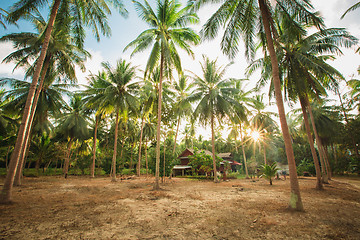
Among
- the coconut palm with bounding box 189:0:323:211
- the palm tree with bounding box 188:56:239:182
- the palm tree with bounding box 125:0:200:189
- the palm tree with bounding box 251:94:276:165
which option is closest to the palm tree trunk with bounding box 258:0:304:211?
the coconut palm with bounding box 189:0:323:211

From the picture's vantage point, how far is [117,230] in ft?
12.4

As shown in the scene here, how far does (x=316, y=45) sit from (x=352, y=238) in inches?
403

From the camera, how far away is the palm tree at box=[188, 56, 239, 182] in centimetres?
1603

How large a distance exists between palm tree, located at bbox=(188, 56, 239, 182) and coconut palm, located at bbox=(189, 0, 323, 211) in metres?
8.02

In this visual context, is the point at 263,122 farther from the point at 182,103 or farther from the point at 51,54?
the point at 51,54

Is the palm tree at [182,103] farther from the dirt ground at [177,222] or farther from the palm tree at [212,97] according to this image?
the dirt ground at [177,222]

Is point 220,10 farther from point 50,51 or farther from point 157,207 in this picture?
point 50,51

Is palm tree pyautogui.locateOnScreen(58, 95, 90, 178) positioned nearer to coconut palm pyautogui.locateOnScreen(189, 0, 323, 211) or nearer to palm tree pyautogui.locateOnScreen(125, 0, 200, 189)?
palm tree pyautogui.locateOnScreen(125, 0, 200, 189)

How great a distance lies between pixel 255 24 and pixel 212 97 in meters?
8.60

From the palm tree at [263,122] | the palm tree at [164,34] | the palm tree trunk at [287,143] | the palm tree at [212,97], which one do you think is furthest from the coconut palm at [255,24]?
the palm tree at [263,122]

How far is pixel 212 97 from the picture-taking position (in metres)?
16.0

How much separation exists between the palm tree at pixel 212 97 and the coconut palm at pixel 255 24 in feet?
26.3

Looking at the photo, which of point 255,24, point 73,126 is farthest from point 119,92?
point 255,24

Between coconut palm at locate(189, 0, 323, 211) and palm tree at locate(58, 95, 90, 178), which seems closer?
coconut palm at locate(189, 0, 323, 211)
